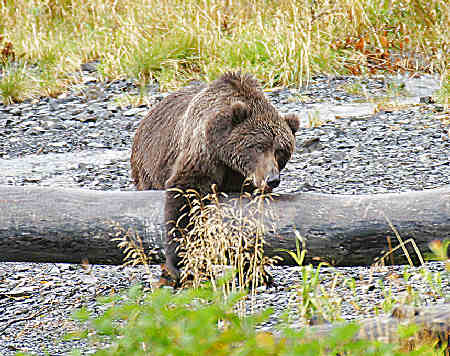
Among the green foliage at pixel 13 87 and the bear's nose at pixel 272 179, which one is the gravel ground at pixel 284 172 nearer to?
the green foliage at pixel 13 87

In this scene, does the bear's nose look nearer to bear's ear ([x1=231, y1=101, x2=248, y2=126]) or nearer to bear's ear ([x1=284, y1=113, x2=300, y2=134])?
bear's ear ([x1=231, y1=101, x2=248, y2=126])

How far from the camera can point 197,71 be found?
33.6ft

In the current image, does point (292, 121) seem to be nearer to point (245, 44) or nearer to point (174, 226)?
point (174, 226)

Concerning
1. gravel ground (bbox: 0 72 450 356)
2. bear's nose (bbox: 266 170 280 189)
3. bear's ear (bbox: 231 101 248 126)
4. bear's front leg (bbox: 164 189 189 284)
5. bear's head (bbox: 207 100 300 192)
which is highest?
bear's ear (bbox: 231 101 248 126)

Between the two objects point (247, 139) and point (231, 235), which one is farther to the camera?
point (247, 139)

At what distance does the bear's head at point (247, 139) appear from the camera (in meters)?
4.36

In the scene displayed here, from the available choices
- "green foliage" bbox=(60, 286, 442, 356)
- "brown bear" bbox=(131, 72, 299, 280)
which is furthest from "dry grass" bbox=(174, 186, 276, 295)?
"green foliage" bbox=(60, 286, 442, 356)

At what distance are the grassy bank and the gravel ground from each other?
0.35 meters

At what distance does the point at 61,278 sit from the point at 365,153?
3652 mm

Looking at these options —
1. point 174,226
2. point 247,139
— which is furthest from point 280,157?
point 174,226

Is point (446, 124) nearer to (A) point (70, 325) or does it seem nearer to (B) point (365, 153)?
(B) point (365, 153)

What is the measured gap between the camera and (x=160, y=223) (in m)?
4.01

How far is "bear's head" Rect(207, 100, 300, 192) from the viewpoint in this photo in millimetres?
4359

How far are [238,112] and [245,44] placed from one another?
5758 millimetres
